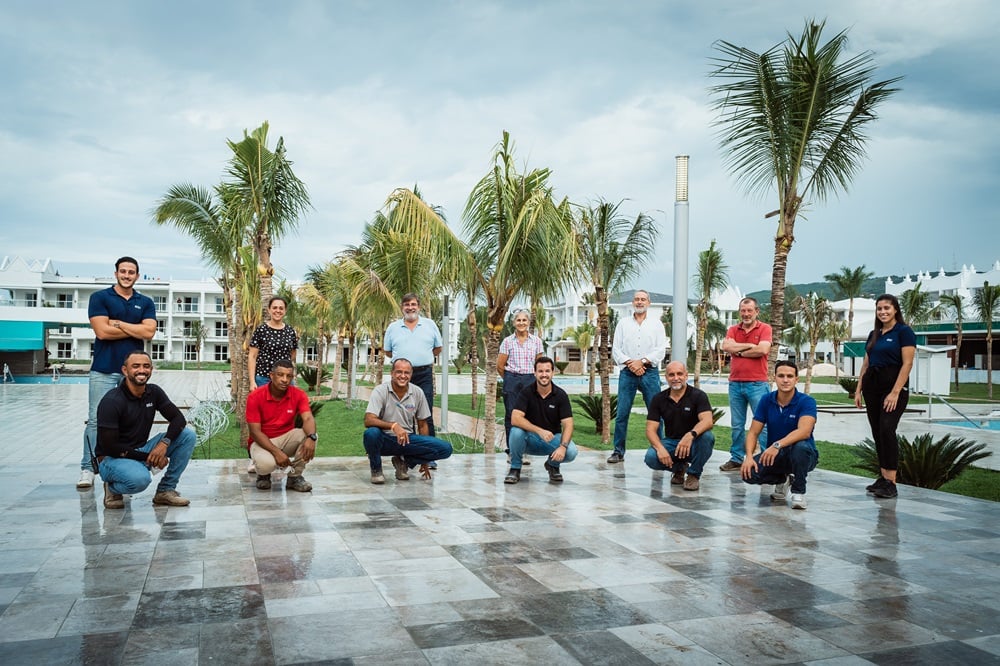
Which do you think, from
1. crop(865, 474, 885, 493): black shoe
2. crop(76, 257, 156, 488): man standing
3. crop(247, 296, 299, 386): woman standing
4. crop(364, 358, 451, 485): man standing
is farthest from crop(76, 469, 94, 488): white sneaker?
crop(865, 474, 885, 493): black shoe

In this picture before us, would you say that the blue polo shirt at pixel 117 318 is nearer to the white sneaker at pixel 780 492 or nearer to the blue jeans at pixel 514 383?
the blue jeans at pixel 514 383

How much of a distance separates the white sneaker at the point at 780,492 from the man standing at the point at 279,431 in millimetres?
3988

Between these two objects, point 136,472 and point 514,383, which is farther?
point 514,383

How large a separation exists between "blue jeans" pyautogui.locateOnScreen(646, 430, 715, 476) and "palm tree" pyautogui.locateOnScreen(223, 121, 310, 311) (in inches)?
248

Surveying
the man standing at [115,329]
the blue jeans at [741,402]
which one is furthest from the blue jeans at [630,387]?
the man standing at [115,329]

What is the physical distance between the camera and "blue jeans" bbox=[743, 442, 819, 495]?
652 centimetres

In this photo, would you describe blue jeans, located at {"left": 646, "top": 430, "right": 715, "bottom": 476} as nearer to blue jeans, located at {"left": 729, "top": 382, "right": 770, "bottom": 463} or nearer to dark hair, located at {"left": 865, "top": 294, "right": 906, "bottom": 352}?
blue jeans, located at {"left": 729, "top": 382, "right": 770, "bottom": 463}

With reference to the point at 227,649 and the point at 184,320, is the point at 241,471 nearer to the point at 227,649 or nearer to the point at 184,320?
the point at 227,649

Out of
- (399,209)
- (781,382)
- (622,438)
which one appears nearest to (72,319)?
(399,209)

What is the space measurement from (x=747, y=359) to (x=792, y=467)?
83.0 inches

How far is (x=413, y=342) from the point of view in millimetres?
8586

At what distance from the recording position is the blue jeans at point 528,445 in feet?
25.3

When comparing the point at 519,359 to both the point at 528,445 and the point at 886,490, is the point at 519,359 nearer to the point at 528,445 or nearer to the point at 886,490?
the point at 528,445

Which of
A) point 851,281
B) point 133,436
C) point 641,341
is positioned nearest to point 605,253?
point 641,341
